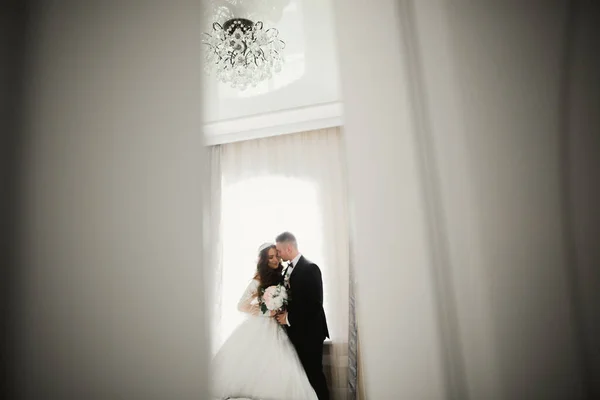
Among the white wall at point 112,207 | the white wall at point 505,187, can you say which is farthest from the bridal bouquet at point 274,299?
the white wall at point 505,187

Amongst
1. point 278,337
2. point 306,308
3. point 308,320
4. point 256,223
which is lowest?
point 278,337

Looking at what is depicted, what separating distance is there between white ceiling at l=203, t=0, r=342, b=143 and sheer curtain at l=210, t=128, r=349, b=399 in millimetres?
189

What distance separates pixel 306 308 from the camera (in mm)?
2812

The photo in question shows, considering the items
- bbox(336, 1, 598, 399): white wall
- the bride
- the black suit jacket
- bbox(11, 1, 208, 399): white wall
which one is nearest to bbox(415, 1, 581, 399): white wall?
bbox(336, 1, 598, 399): white wall

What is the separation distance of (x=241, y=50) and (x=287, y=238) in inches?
69.1

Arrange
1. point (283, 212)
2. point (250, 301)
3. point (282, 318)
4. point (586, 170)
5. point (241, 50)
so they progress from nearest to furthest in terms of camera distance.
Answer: point (586, 170), point (241, 50), point (282, 318), point (250, 301), point (283, 212)

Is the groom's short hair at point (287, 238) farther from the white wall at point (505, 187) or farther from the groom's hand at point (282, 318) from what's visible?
the white wall at point (505, 187)

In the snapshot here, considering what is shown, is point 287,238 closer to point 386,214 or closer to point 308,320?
point 308,320

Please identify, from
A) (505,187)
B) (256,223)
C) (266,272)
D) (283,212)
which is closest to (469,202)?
(505,187)

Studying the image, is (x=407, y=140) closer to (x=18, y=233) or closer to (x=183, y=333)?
(x=183, y=333)

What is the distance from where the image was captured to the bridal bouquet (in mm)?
2881

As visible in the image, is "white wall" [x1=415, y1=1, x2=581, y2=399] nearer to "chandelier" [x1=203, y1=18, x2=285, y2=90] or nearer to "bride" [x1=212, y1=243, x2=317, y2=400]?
"chandelier" [x1=203, y1=18, x2=285, y2=90]

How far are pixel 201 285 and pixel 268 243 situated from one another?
2826 millimetres

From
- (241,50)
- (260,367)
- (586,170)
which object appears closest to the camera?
(586,170)
